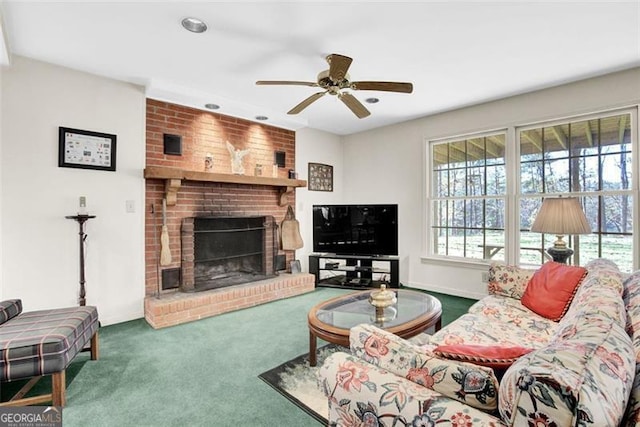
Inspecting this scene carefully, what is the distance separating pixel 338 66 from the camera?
2.20 metres

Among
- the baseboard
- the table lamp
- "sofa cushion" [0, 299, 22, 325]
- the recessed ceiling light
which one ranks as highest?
the recessed ceiling light

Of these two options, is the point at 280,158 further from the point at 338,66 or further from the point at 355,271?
the point at 338,66

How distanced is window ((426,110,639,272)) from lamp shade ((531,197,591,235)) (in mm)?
756

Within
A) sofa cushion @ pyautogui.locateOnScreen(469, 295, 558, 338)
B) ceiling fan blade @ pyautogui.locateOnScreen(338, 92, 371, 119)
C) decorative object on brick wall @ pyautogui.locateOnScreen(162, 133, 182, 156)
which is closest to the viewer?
sofa cushion @ pyautogui.locateOnScreen(469, 295, 558, 338)

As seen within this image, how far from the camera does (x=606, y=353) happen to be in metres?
0.82

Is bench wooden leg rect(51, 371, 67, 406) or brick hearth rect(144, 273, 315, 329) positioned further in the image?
brick hearth rect(144, 273, 315, 329)

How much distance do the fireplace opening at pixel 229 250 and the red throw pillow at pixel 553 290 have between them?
2.99 metres

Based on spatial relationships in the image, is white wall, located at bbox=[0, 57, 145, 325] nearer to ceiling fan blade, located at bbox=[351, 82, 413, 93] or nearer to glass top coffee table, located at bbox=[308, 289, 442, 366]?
glass top coffee table, located at bbox=[308, 289, 442, 366]

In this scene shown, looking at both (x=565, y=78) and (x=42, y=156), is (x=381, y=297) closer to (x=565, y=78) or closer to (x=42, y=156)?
(x=565, y=78)

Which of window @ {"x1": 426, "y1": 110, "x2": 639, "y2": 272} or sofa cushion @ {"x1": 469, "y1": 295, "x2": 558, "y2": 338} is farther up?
window @ {"x1": 426, "y1": 110, "x2": 639, "y2": 272}

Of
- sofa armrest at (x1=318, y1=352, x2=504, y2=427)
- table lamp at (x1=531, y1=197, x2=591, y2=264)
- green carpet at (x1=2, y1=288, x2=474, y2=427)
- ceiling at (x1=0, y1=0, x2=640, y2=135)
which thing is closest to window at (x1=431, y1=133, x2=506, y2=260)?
ceiling at (x1=0, y1=0, x2=640, y2=135)

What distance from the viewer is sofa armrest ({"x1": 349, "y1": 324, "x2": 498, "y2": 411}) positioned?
2.90 ft

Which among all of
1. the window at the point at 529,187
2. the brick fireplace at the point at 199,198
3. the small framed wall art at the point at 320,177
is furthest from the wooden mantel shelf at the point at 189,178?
the window at the point at 529,187

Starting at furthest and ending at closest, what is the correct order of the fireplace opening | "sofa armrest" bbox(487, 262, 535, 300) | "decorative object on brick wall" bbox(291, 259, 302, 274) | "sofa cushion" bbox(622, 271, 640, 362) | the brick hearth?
"decorative object on brick wall" bbox(291, 259, 302, 274)
the fireplace opening
the brick hearth
"sofa armrest" bbox(487, 262, 535, 300)
"sofa cushion" bbox(622, 271, 640, 362)
